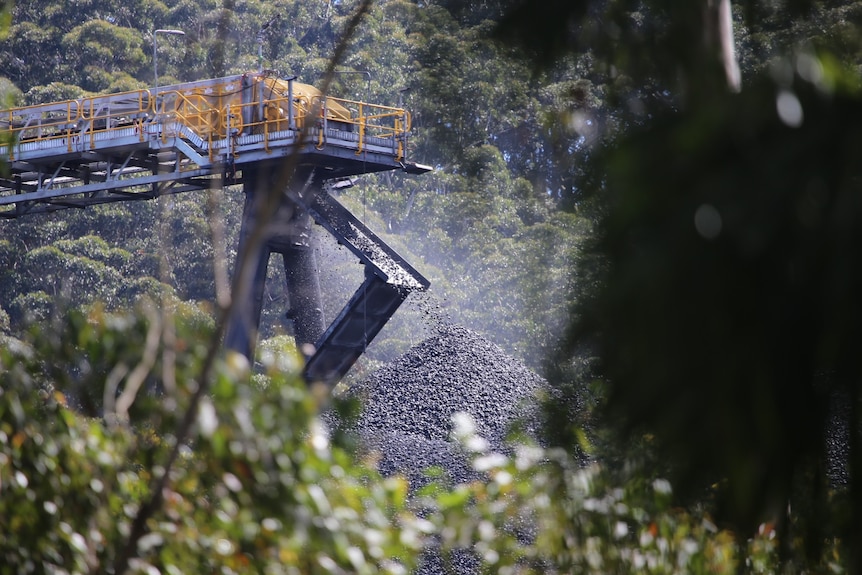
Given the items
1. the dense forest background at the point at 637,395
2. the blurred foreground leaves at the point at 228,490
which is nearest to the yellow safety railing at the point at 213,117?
the dense forest background at the point at 637,395

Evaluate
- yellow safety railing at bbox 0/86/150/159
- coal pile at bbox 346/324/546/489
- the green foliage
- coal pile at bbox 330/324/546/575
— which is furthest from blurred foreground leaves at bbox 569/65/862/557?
yellow safety railing at bbox 0/86/150/159

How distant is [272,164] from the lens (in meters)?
14.8

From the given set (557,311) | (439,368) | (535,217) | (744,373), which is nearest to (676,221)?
(744,373)

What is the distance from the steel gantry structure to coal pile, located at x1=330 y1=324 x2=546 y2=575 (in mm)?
1093

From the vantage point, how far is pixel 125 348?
3.15m

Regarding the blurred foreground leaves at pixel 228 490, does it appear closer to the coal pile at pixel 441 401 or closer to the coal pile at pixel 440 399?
the coal pile at pixel 441 401

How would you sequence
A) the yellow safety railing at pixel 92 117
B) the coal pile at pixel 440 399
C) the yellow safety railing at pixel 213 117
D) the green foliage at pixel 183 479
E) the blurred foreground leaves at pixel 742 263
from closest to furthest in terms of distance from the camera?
the blurred foreground leaves at pixel 742 263 → the green foliage at pixel 183 479 → the coal pile at pixel 440 399 → the yellow safety railing at pixel 213 117 → the yellow safety railing at pixel 92 117

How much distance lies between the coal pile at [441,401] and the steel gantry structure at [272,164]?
1093mm

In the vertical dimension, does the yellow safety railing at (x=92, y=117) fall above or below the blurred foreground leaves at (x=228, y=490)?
below

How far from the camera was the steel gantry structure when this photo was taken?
49.1 ft

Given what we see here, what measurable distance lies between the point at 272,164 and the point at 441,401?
14.1ft

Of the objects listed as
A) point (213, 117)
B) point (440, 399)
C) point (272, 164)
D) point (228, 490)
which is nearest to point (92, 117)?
point (213, 117)

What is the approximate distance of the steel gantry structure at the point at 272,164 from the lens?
15.0m

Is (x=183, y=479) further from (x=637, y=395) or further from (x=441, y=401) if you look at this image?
(x=441, y=401)
